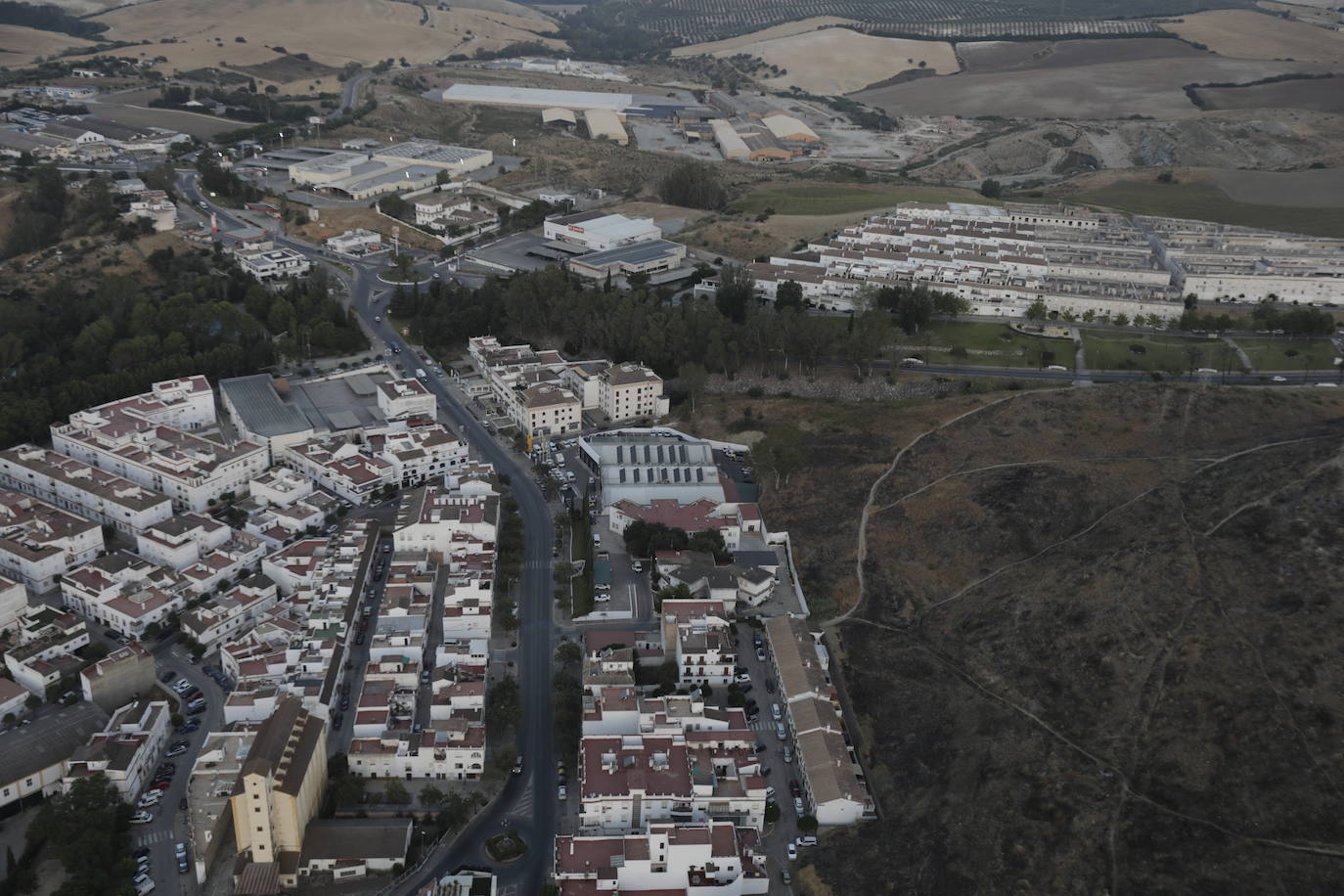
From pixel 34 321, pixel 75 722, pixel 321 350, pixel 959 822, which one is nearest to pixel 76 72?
pixel 34 321

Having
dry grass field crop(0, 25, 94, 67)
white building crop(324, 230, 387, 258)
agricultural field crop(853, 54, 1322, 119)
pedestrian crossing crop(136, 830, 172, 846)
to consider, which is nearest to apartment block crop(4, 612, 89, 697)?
pedestrian crossing crop(136, 830, 172, 846)

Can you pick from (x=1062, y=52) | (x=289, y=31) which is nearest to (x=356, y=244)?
(x=289, y=31)

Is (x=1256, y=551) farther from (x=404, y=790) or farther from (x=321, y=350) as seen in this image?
(x=321, y=350)

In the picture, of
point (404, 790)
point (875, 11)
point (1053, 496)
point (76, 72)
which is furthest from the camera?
point (875, 11)

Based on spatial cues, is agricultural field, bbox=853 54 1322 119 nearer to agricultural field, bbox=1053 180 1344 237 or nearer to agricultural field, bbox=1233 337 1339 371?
agricultural field, bbox=1053 180 1344 237

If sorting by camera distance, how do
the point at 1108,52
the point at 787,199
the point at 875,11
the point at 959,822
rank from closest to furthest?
the point at 959,822, the point at 787,199, the point at 1108,52, the point at 875,11

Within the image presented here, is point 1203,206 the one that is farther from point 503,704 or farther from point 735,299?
point 503,704
